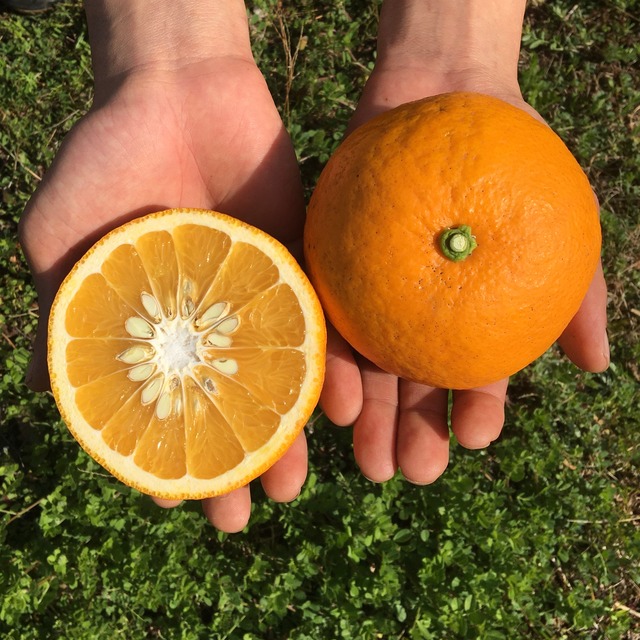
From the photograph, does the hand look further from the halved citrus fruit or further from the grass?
the grass

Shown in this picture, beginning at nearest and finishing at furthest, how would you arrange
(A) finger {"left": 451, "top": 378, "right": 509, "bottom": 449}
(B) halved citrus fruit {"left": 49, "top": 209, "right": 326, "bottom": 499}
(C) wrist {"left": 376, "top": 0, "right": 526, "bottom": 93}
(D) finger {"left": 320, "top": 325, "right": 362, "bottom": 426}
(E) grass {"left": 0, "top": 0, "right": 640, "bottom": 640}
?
(B) halved citrus fruit {"left": 49, "top": 209, "right": 326, "bottom": 499} < (A) finger {"left": 451, "top": 378, "right": 509, "bottom": 449} < (D) finger {"left": 320, "top": 325, "right": 362, "bottom": 426} < (C) wrist {"left": 376, "top": 0, "right": 526, "bottom": 93} < (E) grass {"left": 0, "top": 0, "right": 640, "bottom": 640}

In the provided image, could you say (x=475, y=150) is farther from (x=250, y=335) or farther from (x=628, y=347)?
(x=628, y=347)

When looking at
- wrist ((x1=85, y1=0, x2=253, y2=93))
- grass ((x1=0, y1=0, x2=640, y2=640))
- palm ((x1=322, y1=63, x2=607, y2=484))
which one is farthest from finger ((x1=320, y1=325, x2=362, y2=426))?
wrist ((x1=85, y1=0, x2=253, y2=93))

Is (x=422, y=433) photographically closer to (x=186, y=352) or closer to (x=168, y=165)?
(x=186, y=352)

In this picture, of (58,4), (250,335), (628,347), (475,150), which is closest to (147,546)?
(250,335)

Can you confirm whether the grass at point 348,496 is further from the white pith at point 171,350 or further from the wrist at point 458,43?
the white pith at point 171,350

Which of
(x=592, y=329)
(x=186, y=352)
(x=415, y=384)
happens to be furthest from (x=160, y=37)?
(x=592, y=329)
